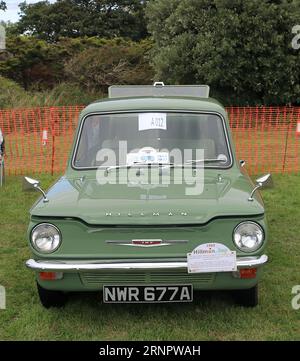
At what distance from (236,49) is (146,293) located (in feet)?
52.8

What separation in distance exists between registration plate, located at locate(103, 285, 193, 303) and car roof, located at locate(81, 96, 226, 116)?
191cm

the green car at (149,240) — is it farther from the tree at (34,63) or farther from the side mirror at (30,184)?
the tree at (34,63)

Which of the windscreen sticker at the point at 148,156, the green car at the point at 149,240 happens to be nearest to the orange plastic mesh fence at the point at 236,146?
the windscreen sticker at the point at 148,156

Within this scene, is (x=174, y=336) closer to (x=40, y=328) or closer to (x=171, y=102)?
(x=40, y=328)

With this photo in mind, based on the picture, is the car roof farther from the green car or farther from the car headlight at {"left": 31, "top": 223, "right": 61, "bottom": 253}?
the car headlight at {"left": 31, "top": 223, "right": 61, "bottom": 253}

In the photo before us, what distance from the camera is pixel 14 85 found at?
24.0m

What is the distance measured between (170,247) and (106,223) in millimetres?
485

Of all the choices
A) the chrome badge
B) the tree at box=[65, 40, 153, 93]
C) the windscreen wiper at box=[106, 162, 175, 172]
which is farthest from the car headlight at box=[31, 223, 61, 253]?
the tree at box=[65, 40, 153, 93]

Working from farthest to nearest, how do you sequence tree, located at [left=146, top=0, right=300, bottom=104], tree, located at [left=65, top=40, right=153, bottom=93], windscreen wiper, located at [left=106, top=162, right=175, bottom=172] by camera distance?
1. tree, located at [left=65, top=40, right=153, bottom=93]
2. tree, located at [left=146, top=0, right=300, bottom=104]
3. windscreen wiper, located at [left=106, top=162, right=175, bottom=172]

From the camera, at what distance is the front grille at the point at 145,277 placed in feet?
11.9

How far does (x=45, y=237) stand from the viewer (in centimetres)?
369

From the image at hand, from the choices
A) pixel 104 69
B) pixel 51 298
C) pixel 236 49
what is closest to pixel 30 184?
pixel 51 298

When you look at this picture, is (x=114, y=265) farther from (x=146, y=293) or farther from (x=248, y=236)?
(x=248, y=236)

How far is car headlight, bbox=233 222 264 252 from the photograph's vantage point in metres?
3.64
